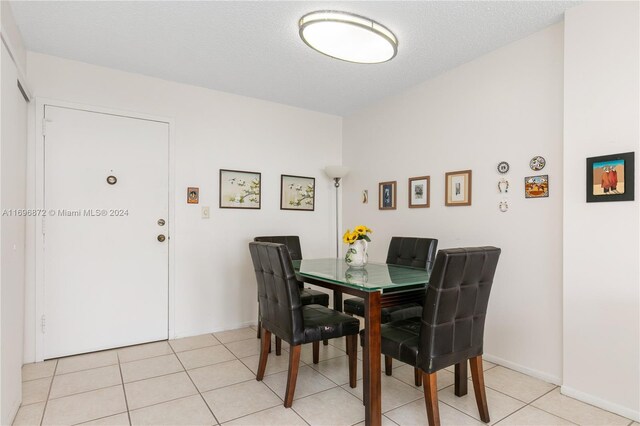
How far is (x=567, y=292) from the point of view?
7.31 ft

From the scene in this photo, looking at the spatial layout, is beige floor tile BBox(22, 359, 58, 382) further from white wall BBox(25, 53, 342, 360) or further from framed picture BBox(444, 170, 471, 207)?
framed picture BBox(444, 170, 471, 207)

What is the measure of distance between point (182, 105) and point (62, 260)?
5.53ft

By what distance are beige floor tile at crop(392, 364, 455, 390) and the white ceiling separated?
7.86 feet

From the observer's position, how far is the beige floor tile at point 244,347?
9.61 ft

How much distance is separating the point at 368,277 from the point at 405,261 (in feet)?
3.26

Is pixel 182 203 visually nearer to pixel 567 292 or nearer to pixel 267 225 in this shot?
pixel 267 225

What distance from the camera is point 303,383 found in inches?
93.8

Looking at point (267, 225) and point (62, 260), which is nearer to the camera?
point (62, 260)

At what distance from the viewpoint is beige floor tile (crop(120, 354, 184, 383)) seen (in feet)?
8.25

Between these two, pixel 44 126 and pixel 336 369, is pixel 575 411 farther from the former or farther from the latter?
pixel 44 126

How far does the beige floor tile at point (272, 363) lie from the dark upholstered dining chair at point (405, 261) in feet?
2.02

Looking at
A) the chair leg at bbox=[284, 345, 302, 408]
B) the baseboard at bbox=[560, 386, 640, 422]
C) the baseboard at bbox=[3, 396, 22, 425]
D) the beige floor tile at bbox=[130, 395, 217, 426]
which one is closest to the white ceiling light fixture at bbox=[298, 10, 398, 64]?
the chair leg at bbox=[284, 345, 302, 408]

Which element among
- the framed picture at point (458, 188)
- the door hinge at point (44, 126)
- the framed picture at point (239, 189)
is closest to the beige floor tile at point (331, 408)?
the framed picture at point (458, 188)

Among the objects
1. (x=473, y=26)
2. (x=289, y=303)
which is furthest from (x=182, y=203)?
(x=473, y=26)
